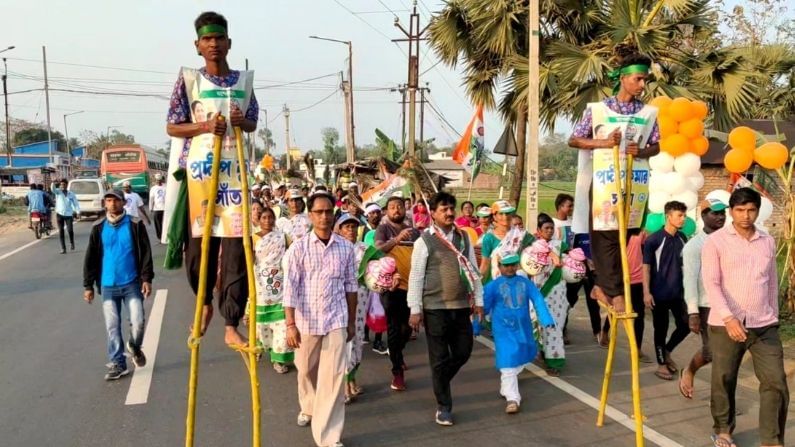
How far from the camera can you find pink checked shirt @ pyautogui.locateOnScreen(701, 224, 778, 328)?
479 cm

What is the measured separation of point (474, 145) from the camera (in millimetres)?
14750

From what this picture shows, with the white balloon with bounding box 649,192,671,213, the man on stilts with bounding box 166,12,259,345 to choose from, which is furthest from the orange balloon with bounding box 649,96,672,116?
the man on stilts with bounding box 166,12,259,345

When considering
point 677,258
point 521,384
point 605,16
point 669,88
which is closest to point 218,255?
point 521,384

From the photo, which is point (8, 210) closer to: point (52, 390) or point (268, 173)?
point (268, 173)

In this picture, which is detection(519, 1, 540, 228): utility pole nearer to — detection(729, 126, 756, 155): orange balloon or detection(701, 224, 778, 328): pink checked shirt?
detection(729, 126, 756, 155): orange balloon

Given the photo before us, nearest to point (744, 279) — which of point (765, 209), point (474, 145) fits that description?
point (765, 209)

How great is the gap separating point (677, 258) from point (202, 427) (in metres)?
4.73

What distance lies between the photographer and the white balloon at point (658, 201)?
30.0 ft

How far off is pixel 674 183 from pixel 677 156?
0.35 meters

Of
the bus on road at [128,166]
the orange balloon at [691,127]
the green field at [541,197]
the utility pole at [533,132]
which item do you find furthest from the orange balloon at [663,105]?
the bus on road at [128,166]

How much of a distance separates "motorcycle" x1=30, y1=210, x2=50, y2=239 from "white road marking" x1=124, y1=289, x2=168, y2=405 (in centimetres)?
1133

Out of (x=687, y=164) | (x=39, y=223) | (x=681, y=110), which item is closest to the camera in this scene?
(x=681, y=110)

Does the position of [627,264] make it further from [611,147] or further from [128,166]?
[128,166]

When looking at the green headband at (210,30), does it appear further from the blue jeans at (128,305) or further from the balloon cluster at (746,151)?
the balloon cluster at (746,151)
